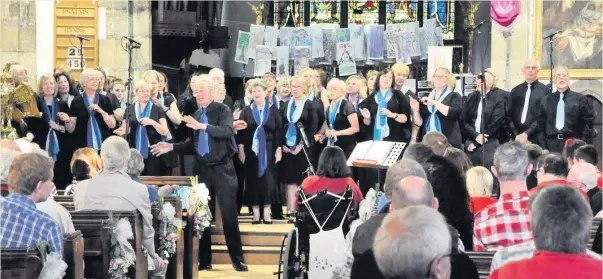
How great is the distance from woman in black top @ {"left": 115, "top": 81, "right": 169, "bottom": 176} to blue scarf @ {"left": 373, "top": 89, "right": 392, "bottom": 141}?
2.30 metres

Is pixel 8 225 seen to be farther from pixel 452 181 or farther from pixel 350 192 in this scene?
pixel 350 192

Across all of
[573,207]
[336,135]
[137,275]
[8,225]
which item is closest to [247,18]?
[336,135]

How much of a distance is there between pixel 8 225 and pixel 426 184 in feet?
6.84

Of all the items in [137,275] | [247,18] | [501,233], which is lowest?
[137,275]

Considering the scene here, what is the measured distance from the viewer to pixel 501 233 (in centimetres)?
548

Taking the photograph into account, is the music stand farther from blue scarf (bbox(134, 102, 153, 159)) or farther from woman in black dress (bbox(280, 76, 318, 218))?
blue scarf (bbox(134, 102, 153, 159))

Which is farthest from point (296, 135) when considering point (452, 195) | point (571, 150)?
point (452, 195)

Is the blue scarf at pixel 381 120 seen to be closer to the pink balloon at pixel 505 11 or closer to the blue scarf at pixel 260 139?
the blue scarf at pixel 260 139

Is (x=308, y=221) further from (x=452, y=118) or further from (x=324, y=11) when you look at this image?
(x=324, y=11)

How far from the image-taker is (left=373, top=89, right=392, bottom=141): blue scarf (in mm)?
12102

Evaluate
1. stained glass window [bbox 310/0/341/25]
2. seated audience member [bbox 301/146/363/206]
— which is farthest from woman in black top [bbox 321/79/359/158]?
stained glass window [bbox 310/0/341/25]

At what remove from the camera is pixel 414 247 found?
3.49 m

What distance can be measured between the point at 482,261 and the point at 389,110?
7.12 metres

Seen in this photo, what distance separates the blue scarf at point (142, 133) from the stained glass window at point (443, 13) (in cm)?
1213
